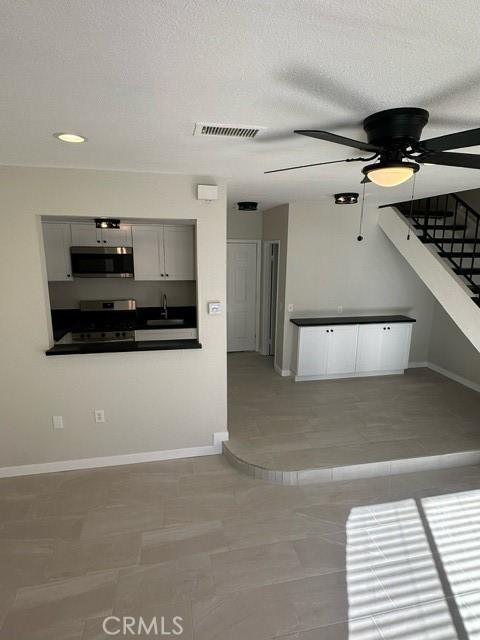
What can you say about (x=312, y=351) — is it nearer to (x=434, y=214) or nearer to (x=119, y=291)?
(x=434, y=214)

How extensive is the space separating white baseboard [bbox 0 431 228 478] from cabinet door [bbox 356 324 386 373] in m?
2.62

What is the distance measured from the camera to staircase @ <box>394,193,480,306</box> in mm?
3918

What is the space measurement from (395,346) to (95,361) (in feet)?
13.8

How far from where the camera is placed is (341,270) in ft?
16.8

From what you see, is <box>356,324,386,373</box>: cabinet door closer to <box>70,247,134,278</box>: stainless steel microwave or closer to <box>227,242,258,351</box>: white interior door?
<box>227,242,258,351</box>: white interior door

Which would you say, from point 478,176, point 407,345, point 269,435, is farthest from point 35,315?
point 407,345

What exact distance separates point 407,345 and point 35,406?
16.0ft

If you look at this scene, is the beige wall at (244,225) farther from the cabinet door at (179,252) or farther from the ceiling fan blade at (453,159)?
the ceiling fan blade at (453,159)

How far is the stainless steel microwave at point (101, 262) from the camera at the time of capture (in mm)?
4246

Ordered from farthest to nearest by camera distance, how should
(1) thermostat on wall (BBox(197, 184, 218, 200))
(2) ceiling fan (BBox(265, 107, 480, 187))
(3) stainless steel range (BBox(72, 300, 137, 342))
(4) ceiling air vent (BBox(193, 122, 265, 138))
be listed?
(3) stainless steel range (BBox(72, 300, 137, 342))
(1) thermostat on wall (BBox(197, 184, 218, 200))
(4) ceiling air vent (BBox(193, 122, 265, 138))
(2) ceiling fan (BBox(265, 107, 480, 187))

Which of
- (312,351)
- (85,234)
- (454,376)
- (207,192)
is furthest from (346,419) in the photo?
(85,234)

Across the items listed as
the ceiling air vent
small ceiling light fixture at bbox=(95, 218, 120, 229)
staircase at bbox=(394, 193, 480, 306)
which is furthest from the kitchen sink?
staircase at bbox=(394, 193, 480, 306)

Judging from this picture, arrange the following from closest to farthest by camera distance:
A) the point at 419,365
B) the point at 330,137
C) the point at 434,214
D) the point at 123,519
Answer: the point at 330,137, the point at 123,519, the point at 434,214, the point at 419,365

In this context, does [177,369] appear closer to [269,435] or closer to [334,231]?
[269,435]
